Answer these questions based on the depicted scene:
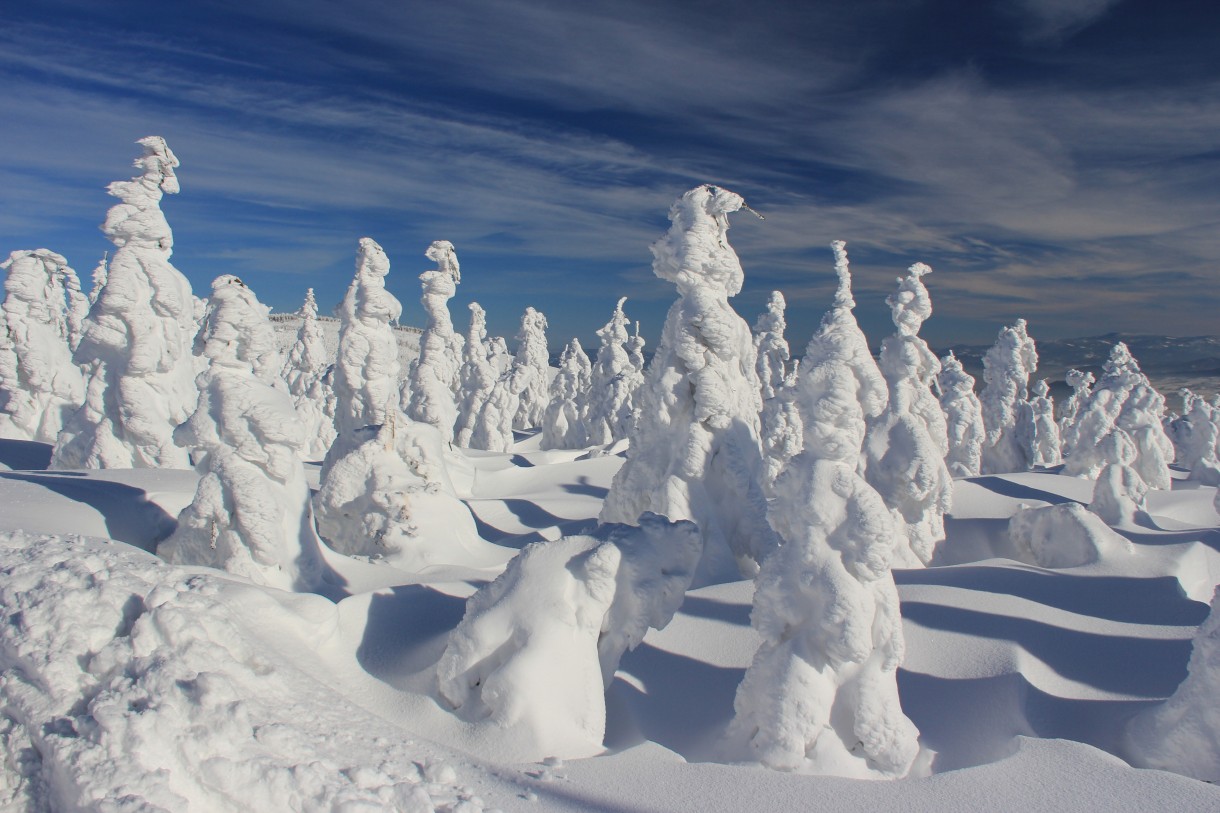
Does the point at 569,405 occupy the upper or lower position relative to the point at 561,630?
lower

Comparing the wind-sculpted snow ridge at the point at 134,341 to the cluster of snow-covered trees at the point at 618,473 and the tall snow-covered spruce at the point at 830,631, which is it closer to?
the cluster of snow-covered trees at the point at 618,473

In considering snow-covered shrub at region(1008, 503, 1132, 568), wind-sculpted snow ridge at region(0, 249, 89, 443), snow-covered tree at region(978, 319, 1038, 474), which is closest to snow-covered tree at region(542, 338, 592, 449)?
snow-covered tree at region(978, 319, 1038, 474)

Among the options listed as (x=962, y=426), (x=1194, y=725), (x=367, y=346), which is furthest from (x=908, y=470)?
(x=962, y=426)

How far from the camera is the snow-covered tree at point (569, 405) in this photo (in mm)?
35781

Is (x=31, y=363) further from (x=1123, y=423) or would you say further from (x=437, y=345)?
(x=1123, y=423)

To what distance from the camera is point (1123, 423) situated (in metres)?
24.6

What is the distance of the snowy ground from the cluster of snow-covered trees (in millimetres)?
696

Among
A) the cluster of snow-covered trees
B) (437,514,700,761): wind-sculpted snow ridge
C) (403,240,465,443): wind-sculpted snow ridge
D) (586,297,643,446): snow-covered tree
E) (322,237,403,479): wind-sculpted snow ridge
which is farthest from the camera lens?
(586,297,643,446): snow-covered tree

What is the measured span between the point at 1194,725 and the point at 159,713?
721 cm

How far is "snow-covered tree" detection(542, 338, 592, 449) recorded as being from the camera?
117ft

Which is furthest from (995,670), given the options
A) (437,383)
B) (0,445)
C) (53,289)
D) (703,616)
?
(53,289)

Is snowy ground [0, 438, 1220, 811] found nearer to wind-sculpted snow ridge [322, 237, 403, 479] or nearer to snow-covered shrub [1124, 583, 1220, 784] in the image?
snow-covered shrub [1124, 583, 1220, 784]

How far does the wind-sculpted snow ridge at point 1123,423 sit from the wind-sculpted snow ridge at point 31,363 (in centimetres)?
2760

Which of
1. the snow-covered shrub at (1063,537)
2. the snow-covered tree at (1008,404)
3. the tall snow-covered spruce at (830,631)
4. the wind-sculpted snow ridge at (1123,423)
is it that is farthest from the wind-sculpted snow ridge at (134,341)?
the snow-covered tree at (1008,404)
